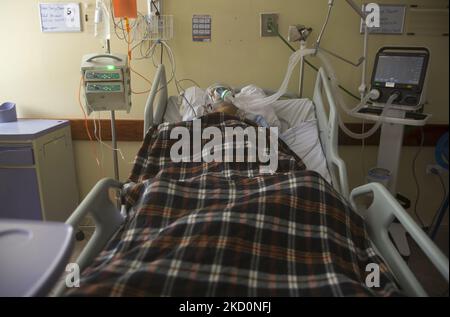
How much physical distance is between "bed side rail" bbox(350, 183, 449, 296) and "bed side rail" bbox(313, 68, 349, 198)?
15 cm

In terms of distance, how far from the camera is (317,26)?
1928 mm

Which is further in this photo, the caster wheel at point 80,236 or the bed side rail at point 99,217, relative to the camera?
the caster wheel at point 80,236

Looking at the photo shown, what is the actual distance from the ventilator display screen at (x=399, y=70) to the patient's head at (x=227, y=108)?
71 centimetres

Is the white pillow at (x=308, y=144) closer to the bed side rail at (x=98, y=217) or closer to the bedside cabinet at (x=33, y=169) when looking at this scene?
the bed side rail at (x=98, y=217)

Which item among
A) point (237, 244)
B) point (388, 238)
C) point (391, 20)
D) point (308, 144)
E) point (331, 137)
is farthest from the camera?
point (391, 20)

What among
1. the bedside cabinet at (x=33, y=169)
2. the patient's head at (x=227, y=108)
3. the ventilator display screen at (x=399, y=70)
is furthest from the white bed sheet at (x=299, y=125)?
the bedside cabinet at (x=33, y=169)

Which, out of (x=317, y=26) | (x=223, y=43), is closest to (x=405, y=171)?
(x=317, y=26)

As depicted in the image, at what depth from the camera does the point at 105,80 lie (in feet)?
5.39

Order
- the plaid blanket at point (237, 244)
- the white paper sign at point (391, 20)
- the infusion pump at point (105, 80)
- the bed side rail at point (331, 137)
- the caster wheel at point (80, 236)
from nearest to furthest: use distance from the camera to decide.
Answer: the plaid blanket at point (237, 244), the bed side rail at point (331, 137), the infusion pump at point (105, 80), the white paper sign at point (391, 20), the caster wheel at point (80, 236)

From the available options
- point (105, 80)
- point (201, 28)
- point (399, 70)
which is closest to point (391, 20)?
point (399, 70)

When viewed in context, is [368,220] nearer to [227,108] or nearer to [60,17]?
[227,108]

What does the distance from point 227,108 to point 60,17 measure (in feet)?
3.69

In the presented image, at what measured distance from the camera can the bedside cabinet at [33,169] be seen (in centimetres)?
170
